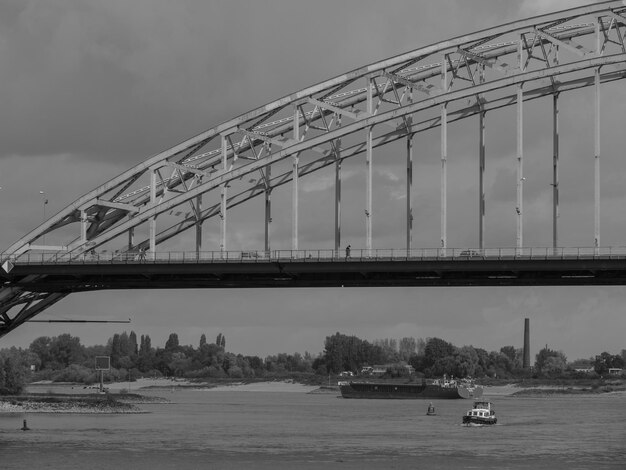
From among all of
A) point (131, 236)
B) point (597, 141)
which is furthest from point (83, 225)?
point (597, 141)

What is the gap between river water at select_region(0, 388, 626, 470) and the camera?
77375 mm

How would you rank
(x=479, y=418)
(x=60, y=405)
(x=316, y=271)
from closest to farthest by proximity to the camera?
1. (x=316, y=271)
2. (x=479, y=418)
3. (x=60, y=405)

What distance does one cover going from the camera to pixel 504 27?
8744cm

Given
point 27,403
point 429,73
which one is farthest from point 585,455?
point 27,403

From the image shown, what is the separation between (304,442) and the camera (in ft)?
307

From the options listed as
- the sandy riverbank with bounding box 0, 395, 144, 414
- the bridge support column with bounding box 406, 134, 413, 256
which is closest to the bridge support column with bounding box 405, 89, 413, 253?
the bridge support column with bounding box 406, 134, 413, 256

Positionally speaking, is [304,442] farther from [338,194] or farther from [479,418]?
[479,418]

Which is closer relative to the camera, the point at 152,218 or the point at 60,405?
the point at 152,218

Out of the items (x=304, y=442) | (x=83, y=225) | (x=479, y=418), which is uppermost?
(x=83, y=225)

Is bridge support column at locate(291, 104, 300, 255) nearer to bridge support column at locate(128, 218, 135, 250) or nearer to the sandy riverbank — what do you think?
bridge support column at locate(128, 218, 135, 250)

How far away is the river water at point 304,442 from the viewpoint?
254ft

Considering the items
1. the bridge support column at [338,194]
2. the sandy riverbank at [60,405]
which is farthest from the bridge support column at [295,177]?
the sandy riverbank at [60,405]

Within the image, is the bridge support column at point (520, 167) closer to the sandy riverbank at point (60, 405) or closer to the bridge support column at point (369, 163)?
the bridge support column at point (369, 163)

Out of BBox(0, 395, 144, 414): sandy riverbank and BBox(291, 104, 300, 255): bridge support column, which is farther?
BBox(0, 395, 144, 414): sandy riverbank
